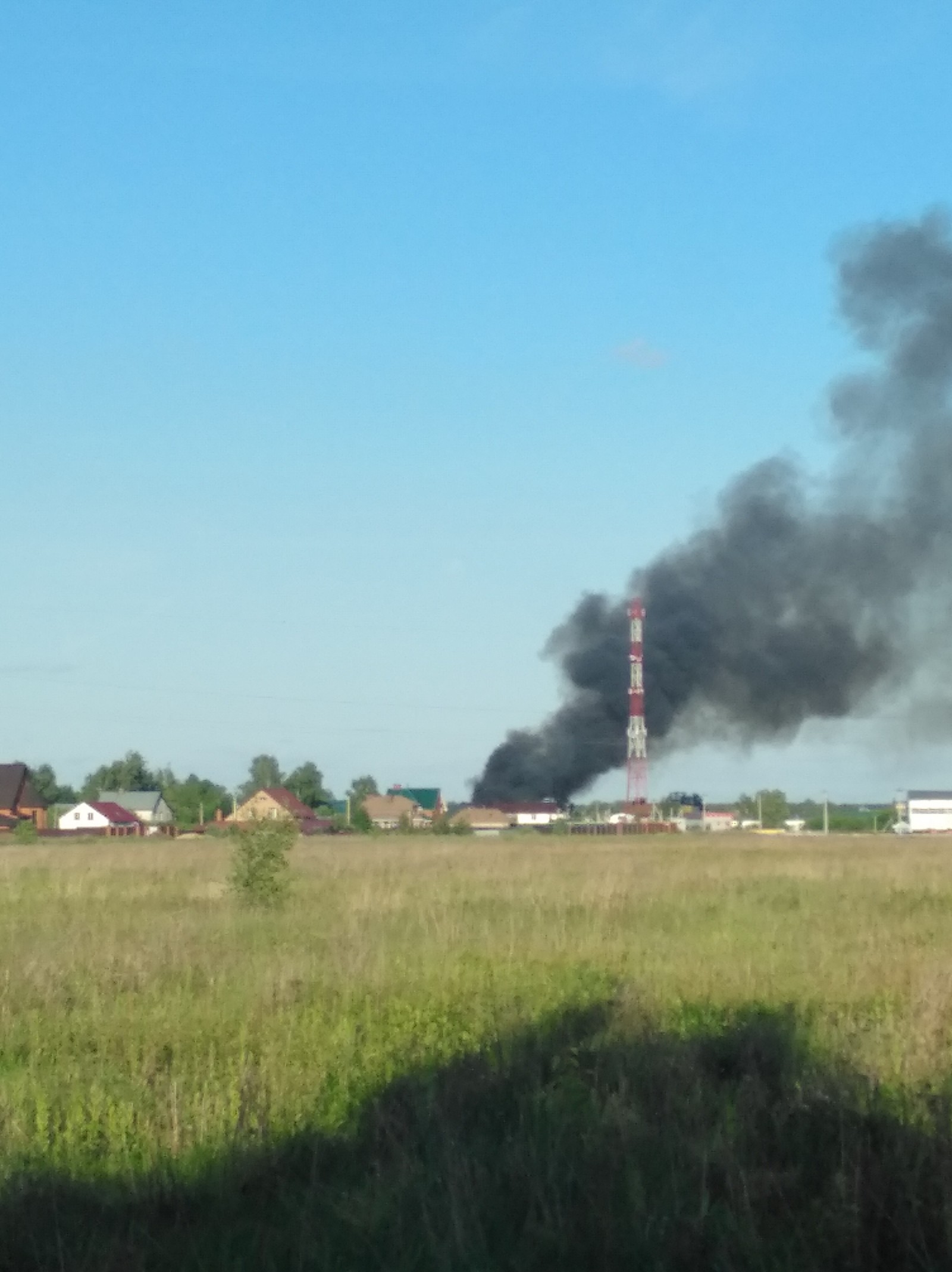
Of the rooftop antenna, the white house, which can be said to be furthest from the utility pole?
the white house

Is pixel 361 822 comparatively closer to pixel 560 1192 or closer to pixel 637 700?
pixel 637 700

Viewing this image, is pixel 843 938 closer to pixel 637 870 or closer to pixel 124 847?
pixel 637 870

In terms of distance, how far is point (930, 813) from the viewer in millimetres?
101000

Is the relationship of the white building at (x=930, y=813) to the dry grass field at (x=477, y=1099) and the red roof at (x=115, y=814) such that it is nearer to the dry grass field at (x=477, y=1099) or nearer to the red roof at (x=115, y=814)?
the red roof at (x=115, y=814)

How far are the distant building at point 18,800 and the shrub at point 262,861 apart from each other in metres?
72.1

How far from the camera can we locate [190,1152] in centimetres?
673

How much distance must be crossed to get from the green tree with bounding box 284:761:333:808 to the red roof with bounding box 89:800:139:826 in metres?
18.4

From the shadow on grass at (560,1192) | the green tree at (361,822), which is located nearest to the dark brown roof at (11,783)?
the green tree at (361,822)

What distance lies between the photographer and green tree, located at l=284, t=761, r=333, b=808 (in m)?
126

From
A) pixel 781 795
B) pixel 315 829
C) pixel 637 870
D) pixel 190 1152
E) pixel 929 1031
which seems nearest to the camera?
pixel 190 1152

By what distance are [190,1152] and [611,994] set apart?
4278mm

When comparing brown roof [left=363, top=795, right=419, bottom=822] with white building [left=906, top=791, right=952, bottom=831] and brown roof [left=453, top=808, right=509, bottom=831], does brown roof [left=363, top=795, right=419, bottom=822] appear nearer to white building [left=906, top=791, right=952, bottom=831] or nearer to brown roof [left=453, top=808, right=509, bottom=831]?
brown roof [left=453, top=808, right=509, bottom=831]

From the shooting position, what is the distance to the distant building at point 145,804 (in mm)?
117875

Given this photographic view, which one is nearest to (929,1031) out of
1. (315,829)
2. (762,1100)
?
(762,1100)
